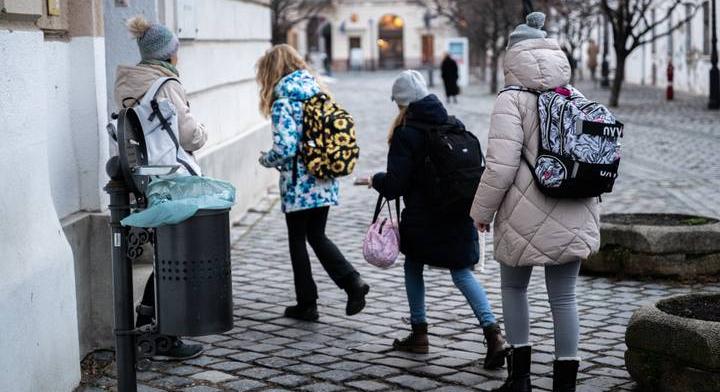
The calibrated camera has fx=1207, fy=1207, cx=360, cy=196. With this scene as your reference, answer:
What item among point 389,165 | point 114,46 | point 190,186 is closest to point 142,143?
point 190,186

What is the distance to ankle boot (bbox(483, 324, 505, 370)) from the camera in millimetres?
6383

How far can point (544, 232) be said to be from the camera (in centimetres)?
551

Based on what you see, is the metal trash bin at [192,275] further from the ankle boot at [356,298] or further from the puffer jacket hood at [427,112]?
the ankle boot at [356,298]

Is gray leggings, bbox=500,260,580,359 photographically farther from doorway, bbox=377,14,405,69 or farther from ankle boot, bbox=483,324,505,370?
doorway, bbox=377,14,405,69

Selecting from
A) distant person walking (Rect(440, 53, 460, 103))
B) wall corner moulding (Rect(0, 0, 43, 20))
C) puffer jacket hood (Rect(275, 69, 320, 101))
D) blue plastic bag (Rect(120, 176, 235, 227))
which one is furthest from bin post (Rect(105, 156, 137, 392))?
distant person walking (Rect(440, 53, 460, 103))

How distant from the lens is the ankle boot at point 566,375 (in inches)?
224

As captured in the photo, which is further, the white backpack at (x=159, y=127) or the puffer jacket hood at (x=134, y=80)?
the puffer jacket hood at (x=134, y=80)

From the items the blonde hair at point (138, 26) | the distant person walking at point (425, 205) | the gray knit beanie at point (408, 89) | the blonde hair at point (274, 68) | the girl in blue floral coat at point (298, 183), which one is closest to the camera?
the distant person walking at point (425, 205)

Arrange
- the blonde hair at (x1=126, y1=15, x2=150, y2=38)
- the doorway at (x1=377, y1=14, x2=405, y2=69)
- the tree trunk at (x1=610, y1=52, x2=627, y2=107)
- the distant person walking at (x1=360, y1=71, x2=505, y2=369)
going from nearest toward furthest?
the distant person walking at (x1=360, y1=71, x2=505, y2=369)
the blonde hair at (x1=126, y1=15, x2=150, y2=38)
the tree trunk at (x1=610, y1=52, x2=627, y2=107)
the doorway at (x1=377, y1=14, x2=405, y2=69)

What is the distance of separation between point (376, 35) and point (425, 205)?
288 feet

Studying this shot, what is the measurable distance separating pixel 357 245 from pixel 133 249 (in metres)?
5.65

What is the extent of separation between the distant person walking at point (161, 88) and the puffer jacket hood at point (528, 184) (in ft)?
6.08

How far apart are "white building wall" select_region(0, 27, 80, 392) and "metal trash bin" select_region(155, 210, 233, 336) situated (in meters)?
0.67

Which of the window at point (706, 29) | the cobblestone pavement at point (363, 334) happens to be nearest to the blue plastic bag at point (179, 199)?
the cobblestone pavement at point (363, 334)
